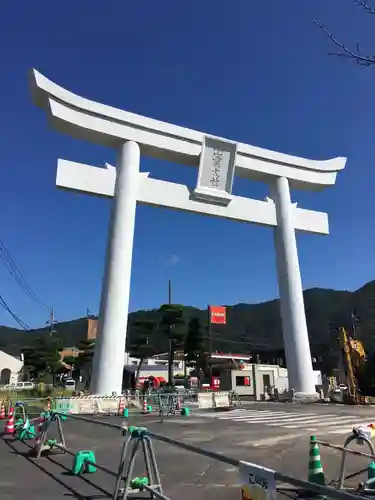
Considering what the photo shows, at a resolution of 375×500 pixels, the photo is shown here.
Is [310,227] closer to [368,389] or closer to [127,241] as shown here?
[368,389]

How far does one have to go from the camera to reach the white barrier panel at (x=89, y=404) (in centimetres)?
1429

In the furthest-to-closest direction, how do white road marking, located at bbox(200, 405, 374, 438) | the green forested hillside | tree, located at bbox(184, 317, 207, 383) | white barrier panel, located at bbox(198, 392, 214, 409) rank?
1. the green forested hillside
2. tree, located at bbox(184, 317, 207, 383)
3. white barrier panel, located at bbox(198, 392, 214, 409)
4. white road marking, located at bbox(200, 405, 374, 438)

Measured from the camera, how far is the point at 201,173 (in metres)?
20.0

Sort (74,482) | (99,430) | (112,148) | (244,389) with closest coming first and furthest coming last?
(74,482) → (99,430) → (112,148) → (244,389)

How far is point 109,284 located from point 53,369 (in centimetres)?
2734

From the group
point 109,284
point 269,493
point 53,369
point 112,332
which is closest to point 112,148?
point 109,284

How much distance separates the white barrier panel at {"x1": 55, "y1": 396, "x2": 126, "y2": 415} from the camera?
14293mm

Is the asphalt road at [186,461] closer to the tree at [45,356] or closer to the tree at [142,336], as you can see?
the tree at [142,336]

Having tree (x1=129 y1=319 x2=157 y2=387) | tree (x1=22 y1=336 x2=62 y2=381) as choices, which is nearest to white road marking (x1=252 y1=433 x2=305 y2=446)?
tree (x1=129 y1=319 x2=157 y2=387)

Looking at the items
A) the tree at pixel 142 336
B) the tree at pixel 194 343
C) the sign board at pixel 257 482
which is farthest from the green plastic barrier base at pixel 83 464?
the tree at pixel 194 343

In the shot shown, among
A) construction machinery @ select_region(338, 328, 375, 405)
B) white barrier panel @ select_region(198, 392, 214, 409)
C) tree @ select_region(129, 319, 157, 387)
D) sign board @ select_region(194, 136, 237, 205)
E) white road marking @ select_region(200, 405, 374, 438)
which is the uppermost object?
sign board @ select_region(194, 136, 237, 205)

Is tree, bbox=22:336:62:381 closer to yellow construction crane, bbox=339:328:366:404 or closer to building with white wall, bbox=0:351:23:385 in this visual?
building with white wall, bbox=0:351:23:385

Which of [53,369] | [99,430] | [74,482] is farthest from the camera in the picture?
[53,369]

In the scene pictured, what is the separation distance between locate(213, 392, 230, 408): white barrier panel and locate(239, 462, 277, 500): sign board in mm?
15568
